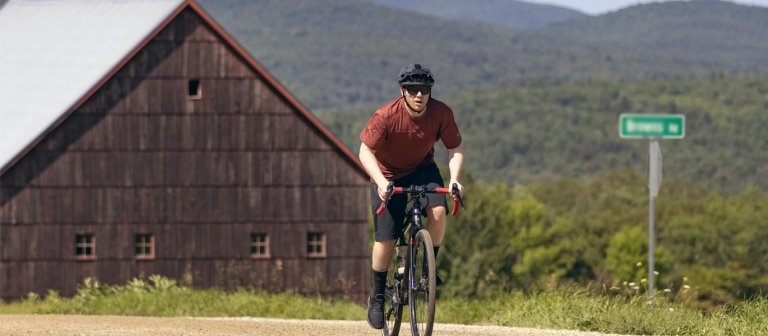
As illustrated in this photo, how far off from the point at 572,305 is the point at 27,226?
87.8 feet

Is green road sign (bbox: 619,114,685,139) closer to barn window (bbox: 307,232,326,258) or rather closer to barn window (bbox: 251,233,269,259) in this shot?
barn window (bbox: 251,233,269,259)

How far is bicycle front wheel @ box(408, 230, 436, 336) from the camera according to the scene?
37.6 ft

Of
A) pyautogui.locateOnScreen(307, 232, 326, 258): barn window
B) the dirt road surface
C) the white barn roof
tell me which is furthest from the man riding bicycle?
pyautogui.locateOnScreen(307, 232, 326, 258): barn window

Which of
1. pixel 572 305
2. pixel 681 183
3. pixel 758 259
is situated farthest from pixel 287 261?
pixel 681 183

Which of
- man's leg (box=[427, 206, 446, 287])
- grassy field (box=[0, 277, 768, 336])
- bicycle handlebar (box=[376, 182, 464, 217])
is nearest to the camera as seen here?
bicycle handlebar (box=[376, 182, 464, 217])

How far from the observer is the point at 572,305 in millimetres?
15438

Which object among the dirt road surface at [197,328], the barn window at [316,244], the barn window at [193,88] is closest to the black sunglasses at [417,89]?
the dirt road surface at [197,328]

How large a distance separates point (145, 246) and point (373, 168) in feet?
97.4

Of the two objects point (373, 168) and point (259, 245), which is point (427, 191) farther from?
point (259, 245)

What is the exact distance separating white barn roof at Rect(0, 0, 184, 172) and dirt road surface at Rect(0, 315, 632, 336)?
73.9ft

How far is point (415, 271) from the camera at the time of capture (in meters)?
11.9

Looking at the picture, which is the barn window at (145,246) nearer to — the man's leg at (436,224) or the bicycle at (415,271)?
the bicycle at (415,271)

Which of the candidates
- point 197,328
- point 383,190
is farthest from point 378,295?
point 197,328

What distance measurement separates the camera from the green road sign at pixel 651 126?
64.5 ft
